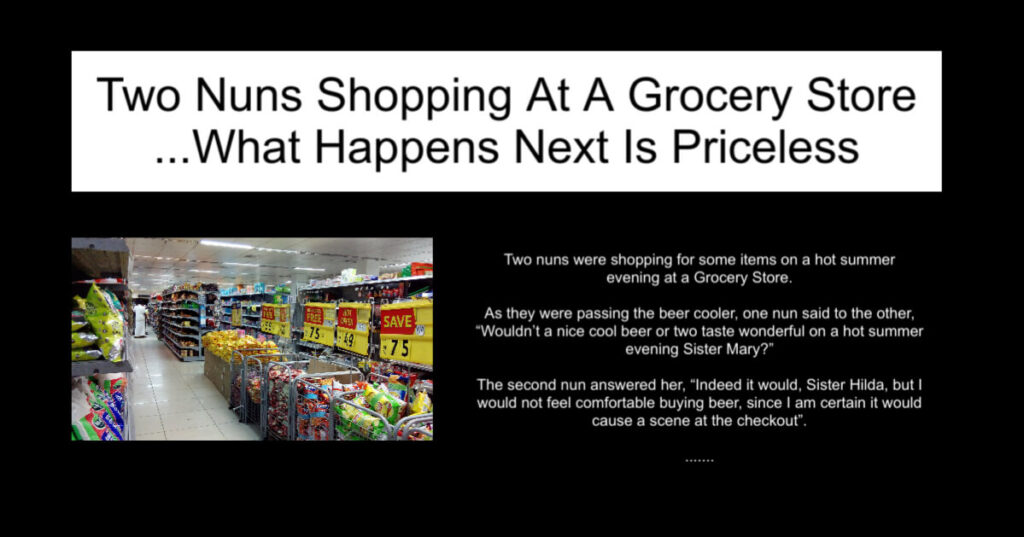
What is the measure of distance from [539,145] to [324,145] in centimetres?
59

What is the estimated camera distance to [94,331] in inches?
68.0

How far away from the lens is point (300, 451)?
4.06 feet

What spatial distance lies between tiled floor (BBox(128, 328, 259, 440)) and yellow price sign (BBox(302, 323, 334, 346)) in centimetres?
118

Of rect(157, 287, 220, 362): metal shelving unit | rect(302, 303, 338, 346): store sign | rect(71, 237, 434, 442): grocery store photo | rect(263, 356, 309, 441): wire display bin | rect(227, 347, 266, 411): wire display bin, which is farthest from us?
rect(157, 287, 220, 362): metal shelving unit

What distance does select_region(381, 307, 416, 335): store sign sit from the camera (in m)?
2.96

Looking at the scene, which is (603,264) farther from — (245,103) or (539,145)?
(245,103)

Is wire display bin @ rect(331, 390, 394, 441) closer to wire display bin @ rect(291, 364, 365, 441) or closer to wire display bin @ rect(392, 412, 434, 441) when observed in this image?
wire display bin @ rect(291, 364, 365, 441)

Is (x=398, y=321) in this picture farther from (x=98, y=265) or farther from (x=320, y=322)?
(x=320, y=322)

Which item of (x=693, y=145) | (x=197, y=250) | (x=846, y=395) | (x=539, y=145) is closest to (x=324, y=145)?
(x=539, y=145)

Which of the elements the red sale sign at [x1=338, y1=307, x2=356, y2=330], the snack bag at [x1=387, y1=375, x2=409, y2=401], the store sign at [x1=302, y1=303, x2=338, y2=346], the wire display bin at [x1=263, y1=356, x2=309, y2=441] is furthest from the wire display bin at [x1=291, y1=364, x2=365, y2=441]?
the store sign at [x1=302, y1=303, x2=338, y2=346]

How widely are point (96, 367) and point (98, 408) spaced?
28.9 inches

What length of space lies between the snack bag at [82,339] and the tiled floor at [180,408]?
3.49m

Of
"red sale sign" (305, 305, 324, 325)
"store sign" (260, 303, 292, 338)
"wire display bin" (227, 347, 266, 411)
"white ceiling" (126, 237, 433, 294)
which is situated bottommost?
"wire display bin" (227, 347, 266, 411)

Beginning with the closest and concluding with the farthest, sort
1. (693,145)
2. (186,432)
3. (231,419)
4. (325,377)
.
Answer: (693,145) → (325,377) → (186,432) → (231,419)
